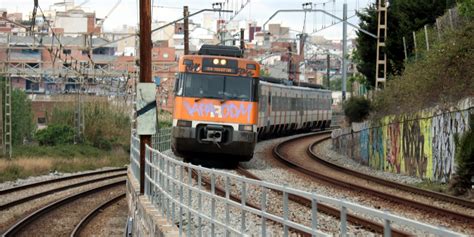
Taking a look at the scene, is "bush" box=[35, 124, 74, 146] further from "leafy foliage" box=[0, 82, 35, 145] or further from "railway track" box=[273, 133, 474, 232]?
"railway track" box=[273, 133, 474, 232]

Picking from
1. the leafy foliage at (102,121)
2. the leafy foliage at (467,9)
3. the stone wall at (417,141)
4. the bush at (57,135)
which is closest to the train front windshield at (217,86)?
the stone wall at (417,141)

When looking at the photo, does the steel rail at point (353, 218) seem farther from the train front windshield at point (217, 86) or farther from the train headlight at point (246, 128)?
the train front windshield at point (217, 86)

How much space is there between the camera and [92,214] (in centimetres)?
2380

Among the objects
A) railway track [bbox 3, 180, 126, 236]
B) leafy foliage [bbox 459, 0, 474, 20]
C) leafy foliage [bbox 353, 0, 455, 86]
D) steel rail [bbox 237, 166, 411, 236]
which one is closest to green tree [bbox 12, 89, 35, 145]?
leafy foliage [bbox 353, 0, 455, 86]

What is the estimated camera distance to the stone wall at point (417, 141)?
74.8 feet

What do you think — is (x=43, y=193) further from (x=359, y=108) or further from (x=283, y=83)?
(x=283, y=83)

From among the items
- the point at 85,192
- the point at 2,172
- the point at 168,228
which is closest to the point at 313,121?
the point at 2,172

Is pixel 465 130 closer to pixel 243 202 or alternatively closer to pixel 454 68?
pixel 454 68

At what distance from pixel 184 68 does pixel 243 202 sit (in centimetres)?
1832

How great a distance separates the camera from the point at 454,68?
26.8 meters

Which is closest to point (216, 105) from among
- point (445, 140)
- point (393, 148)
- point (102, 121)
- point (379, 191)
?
point (393, 148)

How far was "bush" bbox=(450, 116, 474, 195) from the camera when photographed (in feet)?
64.6

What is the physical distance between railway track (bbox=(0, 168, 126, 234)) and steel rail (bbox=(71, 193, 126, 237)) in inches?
65.1

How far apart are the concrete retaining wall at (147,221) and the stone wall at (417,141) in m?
7.80
